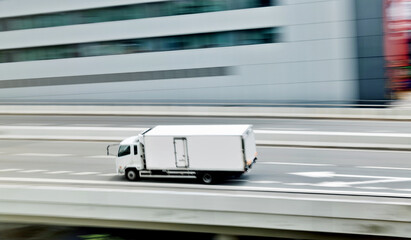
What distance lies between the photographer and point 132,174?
18.6m

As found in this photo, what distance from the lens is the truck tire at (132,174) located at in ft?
60.8

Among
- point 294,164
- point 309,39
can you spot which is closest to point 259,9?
point 309,39

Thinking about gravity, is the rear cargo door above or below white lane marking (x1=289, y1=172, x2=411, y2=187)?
above

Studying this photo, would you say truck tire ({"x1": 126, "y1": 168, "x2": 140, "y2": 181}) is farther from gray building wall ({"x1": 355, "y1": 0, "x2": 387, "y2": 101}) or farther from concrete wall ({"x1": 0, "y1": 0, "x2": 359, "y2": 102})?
gray building wall ({"x1": 355, "y1": 0, "x2": 387, "y2": 101})

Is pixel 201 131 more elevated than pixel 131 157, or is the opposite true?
pixel 201 131

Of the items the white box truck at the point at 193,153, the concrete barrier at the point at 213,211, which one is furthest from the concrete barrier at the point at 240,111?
the concrete barrier at the point at 213,211

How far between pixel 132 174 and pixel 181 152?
2.36 m

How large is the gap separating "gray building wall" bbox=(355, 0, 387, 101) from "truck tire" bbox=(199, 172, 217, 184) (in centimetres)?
2308

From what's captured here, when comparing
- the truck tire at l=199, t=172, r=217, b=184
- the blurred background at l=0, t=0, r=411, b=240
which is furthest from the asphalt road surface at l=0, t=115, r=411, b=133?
the truck tire at l=199, t=172, r=217, b=184

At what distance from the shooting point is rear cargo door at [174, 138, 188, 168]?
17.4 m

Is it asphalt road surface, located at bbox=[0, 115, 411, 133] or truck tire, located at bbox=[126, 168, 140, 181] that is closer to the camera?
truck tire, located at bbox=[126, 168, 140, 181]

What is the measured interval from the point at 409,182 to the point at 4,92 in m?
41.7

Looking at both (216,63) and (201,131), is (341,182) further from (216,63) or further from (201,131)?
(216,63)

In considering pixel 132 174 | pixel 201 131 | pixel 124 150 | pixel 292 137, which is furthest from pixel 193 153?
pixel 292 137
